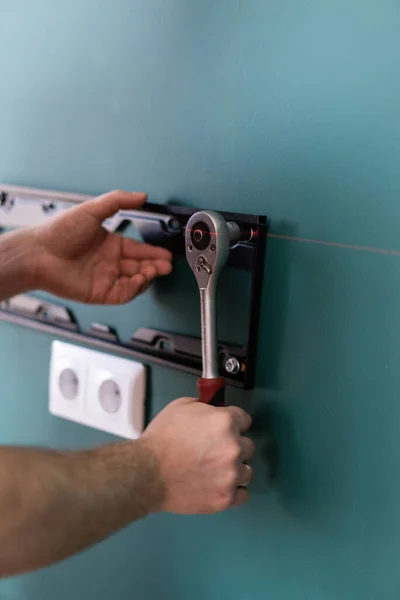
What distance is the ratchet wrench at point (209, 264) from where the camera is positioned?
48 centimetres

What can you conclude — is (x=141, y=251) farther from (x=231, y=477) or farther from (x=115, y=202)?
(x=231, y=477)

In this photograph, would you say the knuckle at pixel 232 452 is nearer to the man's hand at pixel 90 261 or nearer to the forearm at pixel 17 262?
the man's hand at pixel 90 261

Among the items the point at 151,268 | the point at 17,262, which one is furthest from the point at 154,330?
the point at 17,262

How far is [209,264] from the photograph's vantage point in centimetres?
49

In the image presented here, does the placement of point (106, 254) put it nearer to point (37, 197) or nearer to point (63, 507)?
point (37, 197)

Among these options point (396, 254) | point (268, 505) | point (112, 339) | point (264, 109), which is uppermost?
point (264, 109)

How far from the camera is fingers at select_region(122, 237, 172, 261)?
1.94ft

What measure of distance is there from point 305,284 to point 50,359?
351 mm

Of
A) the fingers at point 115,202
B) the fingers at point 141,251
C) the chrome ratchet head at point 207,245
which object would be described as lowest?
the fingers at point 141,251

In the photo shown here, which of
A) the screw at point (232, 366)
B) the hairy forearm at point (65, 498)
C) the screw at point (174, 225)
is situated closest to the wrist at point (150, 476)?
the hairy forearm at point (65, 498)

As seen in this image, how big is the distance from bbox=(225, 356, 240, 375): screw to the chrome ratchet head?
8 centimetres

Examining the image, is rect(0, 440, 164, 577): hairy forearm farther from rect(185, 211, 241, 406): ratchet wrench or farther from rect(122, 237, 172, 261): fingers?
rect(122, 237, 172, 261): fingers

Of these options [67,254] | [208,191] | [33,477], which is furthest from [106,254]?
[33,477]

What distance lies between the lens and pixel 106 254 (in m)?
0.64
